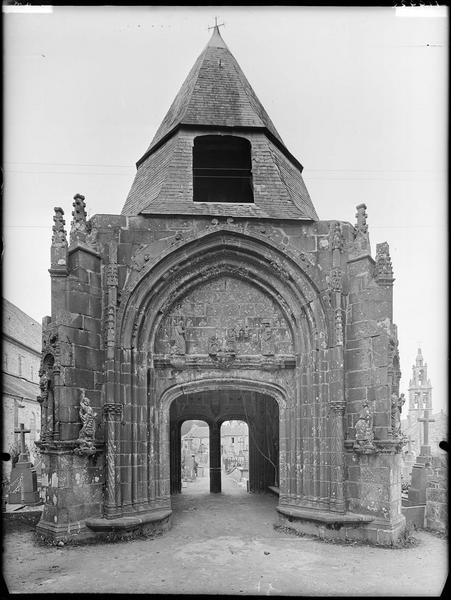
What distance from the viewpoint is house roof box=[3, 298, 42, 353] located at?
94.2 feet

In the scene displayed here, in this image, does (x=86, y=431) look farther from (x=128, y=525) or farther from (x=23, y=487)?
(x=23, y=487)

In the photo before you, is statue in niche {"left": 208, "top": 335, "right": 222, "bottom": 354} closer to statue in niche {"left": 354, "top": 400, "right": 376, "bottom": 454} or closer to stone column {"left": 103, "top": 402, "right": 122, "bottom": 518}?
stone column {"left": 103, "top": 402, "right": 122, "bottom": 518}

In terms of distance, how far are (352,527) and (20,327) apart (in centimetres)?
2643

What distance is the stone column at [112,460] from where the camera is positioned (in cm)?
932

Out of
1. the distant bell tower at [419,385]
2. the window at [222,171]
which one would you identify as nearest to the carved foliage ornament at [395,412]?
the window at [222,171]

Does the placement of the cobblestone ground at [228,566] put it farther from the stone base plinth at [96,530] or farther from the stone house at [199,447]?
the stone house at [199,447]

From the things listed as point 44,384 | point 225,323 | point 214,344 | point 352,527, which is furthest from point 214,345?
point 352,527

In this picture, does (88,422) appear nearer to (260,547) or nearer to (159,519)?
(159,519)

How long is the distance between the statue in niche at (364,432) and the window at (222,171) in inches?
251

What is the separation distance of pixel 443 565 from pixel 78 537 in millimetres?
5995

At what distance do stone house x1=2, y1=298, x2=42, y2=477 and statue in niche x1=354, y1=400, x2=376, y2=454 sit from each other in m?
17.8

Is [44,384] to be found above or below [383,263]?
below

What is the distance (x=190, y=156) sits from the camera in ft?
37.4

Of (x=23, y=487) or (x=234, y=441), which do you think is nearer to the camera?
(x=23, y=487)
